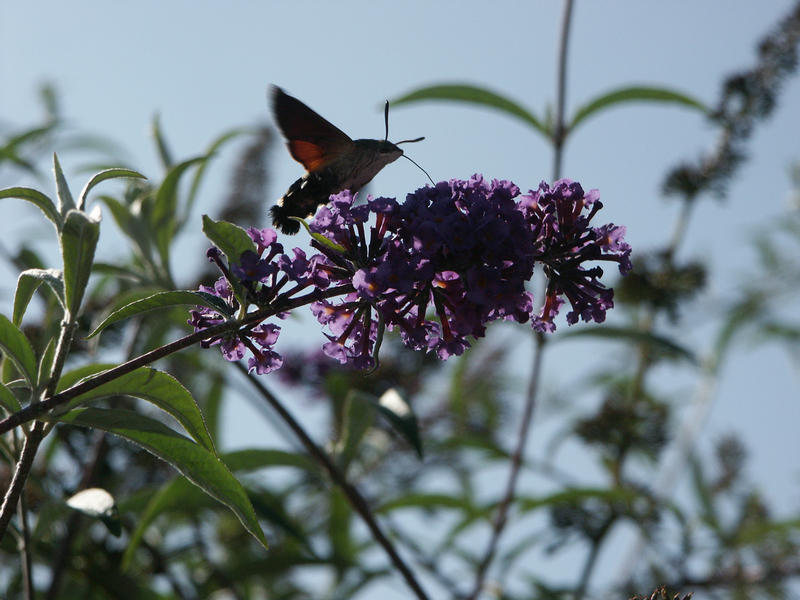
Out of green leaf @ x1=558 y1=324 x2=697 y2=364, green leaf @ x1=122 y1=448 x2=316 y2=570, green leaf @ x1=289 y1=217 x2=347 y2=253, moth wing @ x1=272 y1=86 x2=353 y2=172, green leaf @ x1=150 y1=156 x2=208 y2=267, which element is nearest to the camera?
green leaf @ x1=289 y1=217 x2=347 y2=253

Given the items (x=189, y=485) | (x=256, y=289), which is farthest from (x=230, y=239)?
(x=189, y=485)

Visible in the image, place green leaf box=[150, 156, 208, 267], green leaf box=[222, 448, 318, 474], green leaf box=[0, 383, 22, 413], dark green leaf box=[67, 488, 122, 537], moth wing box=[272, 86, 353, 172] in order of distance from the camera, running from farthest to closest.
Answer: green leaf box=[150, 156, 208, 267], green leaf box=[222, 448, 318, 474], moth wing box=[272, 86, 353, 172], dark green leaf box=[67, 488, 122, 537], green leaf box=[0, 383, 22, 413]

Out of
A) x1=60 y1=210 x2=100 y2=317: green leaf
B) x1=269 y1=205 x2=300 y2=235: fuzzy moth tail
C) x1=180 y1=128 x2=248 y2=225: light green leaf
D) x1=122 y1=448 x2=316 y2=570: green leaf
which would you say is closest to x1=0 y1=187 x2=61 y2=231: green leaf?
x1=60 y1=210 x2=100 y2=317: green leaf

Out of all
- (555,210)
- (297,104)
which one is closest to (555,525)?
(555,210)

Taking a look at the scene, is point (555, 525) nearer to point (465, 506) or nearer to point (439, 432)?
point (465, 506)

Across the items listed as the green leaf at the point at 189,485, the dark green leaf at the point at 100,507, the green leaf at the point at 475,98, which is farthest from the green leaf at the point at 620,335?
the dark green leaf at the point at 100,507

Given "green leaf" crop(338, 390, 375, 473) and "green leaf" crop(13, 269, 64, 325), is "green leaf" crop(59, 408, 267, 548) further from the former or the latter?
"green leaf" crop(338, 390, 375, 473)

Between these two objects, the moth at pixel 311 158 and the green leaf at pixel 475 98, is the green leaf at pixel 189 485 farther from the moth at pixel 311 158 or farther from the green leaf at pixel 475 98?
the green leaf at pixel 475 98
